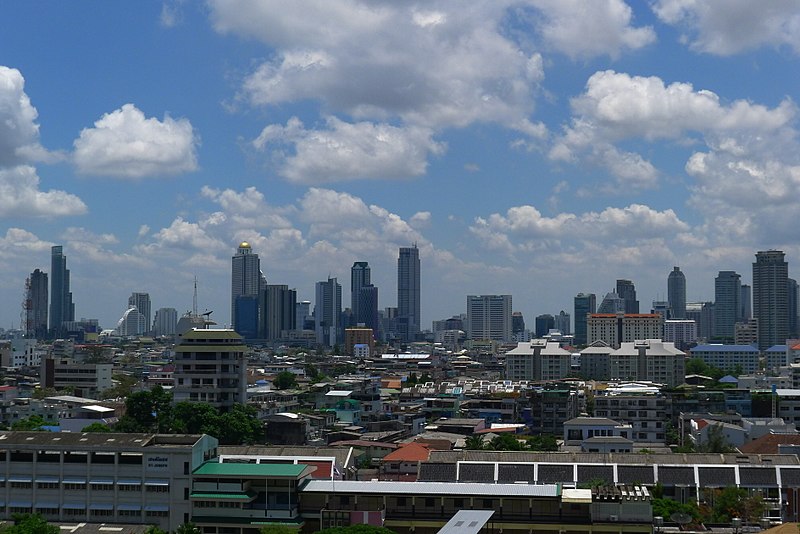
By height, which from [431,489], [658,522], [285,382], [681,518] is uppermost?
[431,489]

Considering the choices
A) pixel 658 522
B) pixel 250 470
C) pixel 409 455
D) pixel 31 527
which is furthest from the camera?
pixel 409 455

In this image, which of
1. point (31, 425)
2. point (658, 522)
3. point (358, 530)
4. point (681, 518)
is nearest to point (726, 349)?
point (31, 425)

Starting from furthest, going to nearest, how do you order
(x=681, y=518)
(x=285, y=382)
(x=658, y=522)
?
(x=285, y=382) → (x=658, y=522) → (x=681, y=518)

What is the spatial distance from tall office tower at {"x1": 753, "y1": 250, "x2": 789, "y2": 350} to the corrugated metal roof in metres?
146

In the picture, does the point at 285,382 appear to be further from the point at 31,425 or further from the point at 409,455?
the point at 409,455

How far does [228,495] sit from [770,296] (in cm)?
15269

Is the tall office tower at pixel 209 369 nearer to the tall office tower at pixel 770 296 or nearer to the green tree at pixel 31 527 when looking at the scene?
the green tree at pixel 31 527

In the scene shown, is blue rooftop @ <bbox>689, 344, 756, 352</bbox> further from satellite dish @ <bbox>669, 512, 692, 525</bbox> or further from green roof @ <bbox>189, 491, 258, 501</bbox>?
green roof @ <bbox>189, 491, 258, 501</bbox>

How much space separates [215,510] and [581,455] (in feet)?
43.0

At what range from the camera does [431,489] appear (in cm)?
2812

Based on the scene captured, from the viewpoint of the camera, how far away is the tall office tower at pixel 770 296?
164 meters

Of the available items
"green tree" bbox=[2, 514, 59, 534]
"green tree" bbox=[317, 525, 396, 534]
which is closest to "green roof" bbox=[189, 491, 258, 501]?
"green tree" bbox=[317, 525, 396, 534]

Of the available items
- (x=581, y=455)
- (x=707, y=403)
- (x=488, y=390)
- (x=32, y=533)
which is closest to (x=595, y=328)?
(x=488, y=390)

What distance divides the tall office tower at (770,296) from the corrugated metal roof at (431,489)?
→ 146m
